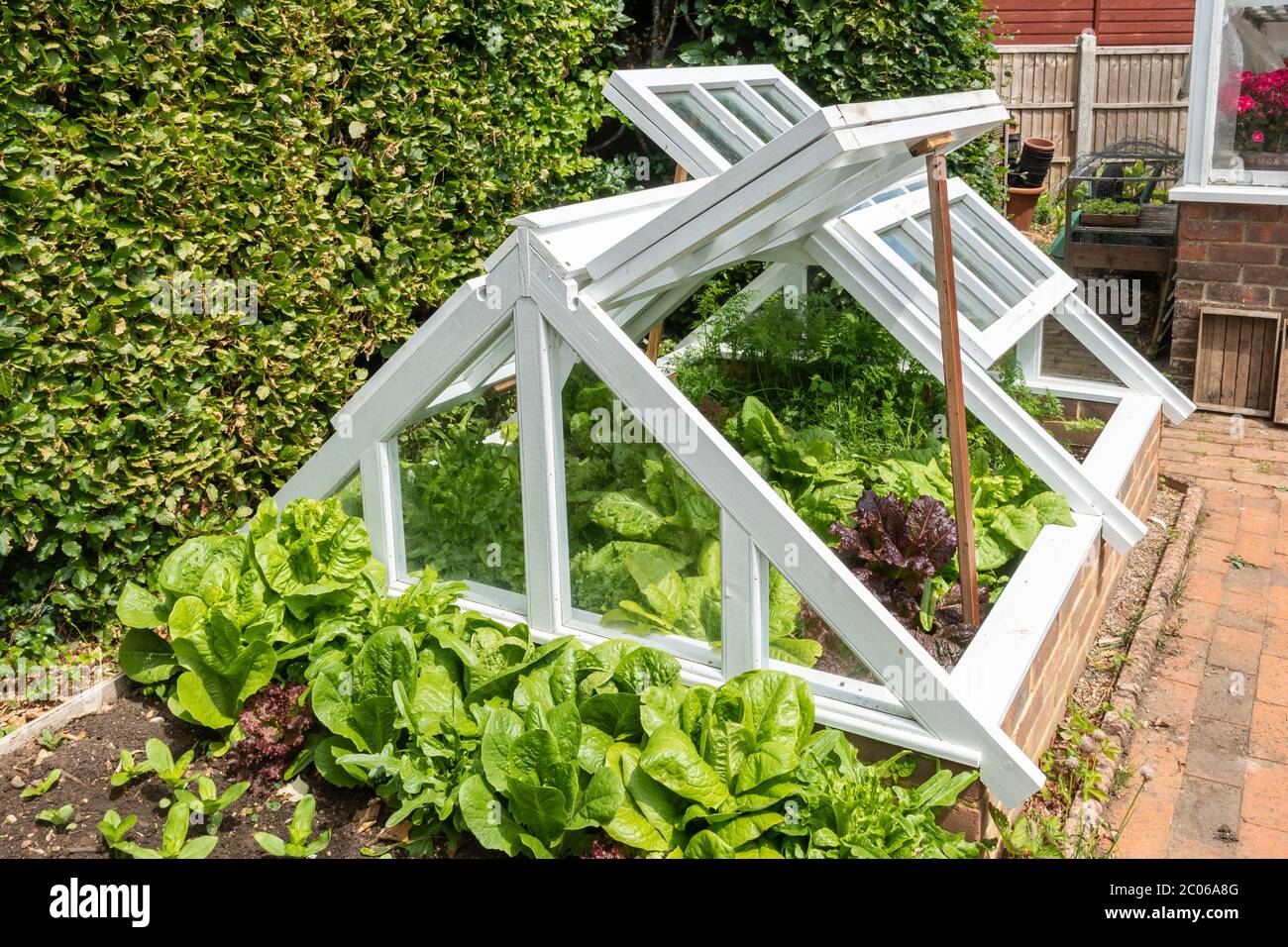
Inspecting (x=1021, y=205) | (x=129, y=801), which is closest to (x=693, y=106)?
(x=129, y=801)

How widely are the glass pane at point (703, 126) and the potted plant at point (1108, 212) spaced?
4.66 metres

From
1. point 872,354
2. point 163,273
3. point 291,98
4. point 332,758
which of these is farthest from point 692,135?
point 332,758

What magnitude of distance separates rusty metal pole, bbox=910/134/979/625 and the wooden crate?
437cm

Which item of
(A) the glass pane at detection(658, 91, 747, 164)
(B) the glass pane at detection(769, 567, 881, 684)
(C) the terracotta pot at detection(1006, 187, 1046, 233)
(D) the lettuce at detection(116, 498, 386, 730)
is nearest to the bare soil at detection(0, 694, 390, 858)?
(D) the lettuce at detection(116, 498, 386, 730)

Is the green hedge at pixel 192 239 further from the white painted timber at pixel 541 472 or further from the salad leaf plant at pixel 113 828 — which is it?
the white painted timber at pixel 541 472

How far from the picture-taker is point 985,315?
441 centimetres

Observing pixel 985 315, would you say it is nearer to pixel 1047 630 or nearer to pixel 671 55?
pixel 1047 630

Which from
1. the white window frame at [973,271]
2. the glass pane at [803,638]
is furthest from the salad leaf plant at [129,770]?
the white window frame at [973,271]

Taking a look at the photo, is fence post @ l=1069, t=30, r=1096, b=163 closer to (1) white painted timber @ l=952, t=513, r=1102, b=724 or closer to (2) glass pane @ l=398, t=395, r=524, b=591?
(1) white painted timber @ l=952, t=513, r=1102, b=724

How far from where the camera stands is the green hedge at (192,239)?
3.66 metres

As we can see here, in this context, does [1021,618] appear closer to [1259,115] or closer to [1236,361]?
[1236,361]

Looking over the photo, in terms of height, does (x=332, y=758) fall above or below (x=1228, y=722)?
above

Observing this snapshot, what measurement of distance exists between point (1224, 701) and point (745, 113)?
2.92 m
